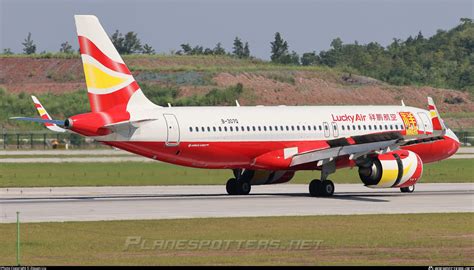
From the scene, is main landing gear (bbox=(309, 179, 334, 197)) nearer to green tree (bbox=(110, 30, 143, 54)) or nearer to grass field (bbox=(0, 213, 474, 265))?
grass field (bbox=(0, 213, 474, 265))

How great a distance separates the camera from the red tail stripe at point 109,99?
46281 millimetres

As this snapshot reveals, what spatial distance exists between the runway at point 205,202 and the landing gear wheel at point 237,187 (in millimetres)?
518

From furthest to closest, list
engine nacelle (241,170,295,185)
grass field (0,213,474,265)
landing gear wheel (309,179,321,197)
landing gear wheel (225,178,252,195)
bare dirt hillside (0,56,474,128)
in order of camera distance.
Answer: bare dirt hillside (0,56,474,128)
engine nacelle (241,170,295,185)
landing gear wheel (225,178,252,195)
landing gear wheel (309,179,321,197)
grass field (0,213,474,265)

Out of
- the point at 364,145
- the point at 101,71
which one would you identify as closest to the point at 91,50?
the point at 101,71

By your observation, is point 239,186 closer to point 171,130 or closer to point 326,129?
point 326,129

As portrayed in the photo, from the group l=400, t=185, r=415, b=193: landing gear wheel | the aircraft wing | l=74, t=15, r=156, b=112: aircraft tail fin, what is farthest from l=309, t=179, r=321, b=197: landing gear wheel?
l=74, t=15, r=156, b=112: aircraft tail fin

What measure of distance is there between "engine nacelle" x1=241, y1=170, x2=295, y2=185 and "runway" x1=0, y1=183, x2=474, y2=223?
655 mm

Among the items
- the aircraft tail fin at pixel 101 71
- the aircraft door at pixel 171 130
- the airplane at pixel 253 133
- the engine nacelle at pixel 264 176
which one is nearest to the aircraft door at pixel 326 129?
the airplane at pixel 253 133

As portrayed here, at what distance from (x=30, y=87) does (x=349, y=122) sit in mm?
105501

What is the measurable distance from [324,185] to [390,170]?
9.76 feet

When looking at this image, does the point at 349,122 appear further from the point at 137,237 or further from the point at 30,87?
the point at 30,87

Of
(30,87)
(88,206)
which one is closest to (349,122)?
(88,206)

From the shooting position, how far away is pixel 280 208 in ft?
141

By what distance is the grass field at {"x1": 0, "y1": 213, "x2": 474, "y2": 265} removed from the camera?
28.3m
